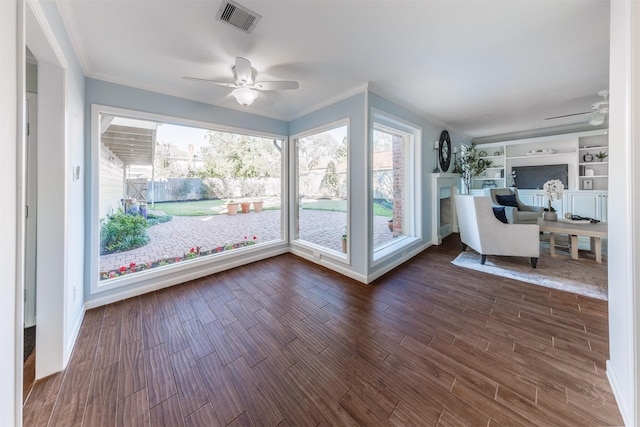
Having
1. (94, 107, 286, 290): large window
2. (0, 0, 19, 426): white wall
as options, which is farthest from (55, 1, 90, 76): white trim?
(0, 0, 19, 426): white wall

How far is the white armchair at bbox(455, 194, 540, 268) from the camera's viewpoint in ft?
10.00

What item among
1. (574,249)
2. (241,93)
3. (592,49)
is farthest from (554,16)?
(574,249)

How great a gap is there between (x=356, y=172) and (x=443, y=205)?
3.24 m

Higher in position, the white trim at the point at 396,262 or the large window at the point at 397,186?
the large window at the point at 397,186

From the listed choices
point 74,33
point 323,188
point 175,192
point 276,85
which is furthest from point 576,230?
point 74,33

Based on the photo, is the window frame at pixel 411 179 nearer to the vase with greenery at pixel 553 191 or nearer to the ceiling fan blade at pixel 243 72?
the ceiling fan blade at pixel 243 72

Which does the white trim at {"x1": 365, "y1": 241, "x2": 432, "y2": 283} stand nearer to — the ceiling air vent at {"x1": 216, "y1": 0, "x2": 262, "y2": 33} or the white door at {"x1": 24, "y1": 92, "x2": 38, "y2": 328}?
the ceiling air vent at {"x1": 216, "y1": 0, "x2": 262, "y2": 33}

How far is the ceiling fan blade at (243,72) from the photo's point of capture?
2010 millimetres

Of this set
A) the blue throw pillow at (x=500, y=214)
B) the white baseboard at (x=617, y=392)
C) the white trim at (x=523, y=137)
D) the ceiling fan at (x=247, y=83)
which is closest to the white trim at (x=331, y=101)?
the ceiling fan at (x=247, y=83)

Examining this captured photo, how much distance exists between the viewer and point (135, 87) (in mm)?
2527

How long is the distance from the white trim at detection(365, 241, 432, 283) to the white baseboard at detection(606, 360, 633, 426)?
1.88 metres

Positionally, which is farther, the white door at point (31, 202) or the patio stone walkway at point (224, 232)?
the patio stone walkway at point (224, 232)

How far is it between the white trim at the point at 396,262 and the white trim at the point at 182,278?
70.1 inches

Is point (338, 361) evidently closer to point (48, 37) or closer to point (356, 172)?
point (356, 172)
